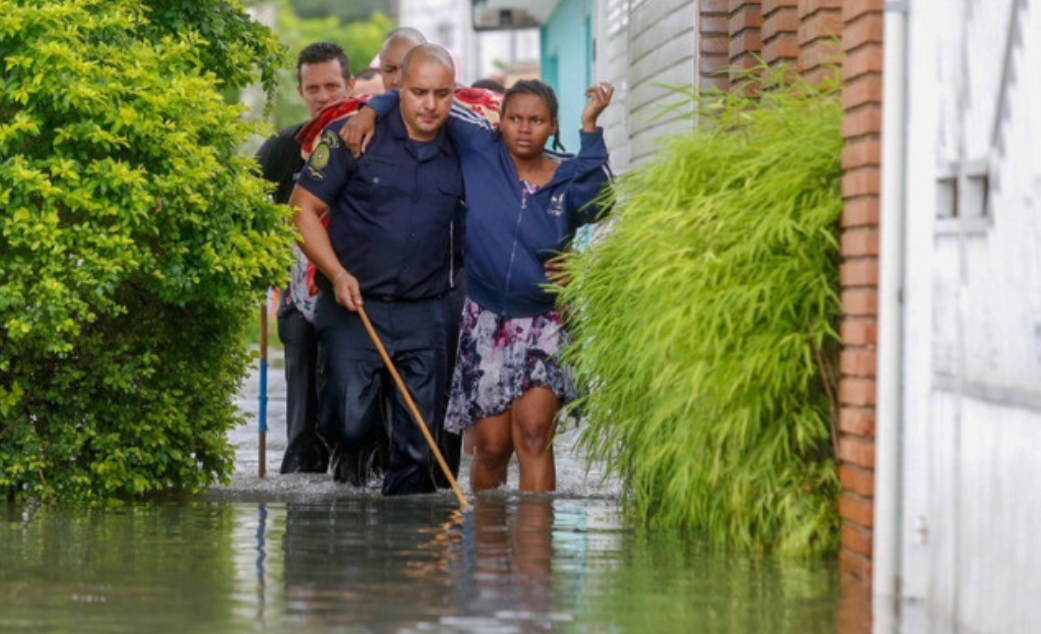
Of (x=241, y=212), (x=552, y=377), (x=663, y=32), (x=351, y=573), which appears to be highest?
(x=663, y=32)

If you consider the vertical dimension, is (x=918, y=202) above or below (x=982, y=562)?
above

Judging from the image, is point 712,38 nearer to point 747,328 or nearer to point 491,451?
point 491,451

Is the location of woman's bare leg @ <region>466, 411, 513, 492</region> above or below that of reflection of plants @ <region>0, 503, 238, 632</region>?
above

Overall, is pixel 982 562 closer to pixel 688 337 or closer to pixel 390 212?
pixel 688 337

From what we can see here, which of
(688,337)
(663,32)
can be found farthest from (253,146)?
(688,337)

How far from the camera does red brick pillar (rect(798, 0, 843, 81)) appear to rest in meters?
10.1

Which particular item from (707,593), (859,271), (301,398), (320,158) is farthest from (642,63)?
(707,593)

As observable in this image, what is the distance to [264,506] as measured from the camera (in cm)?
1040

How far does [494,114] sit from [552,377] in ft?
5.60

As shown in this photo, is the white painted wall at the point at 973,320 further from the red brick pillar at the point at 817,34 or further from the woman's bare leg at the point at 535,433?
the woman's bare leg at the point at 535,433

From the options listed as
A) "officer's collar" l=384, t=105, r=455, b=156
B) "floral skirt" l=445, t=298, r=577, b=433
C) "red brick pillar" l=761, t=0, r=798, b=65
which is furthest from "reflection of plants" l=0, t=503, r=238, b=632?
"red brick pillar" l=761, t=0, r=798, b=65

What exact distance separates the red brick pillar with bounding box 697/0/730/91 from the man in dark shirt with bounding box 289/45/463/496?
2.39 metres

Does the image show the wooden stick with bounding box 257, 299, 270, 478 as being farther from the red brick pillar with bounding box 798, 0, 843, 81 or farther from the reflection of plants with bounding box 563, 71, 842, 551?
the reflection of plants with bounding box 563, 71, 842, 551

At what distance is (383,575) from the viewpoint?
314 inches
